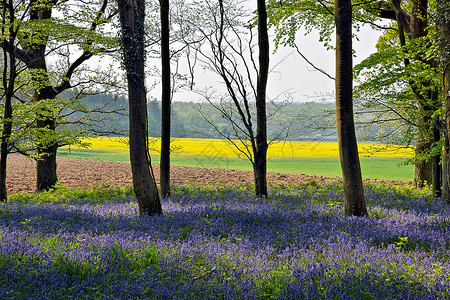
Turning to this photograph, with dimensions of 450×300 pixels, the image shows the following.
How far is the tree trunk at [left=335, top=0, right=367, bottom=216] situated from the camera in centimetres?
796

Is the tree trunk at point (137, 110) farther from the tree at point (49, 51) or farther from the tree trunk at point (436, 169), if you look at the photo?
the tree trunk at point (436, 169)

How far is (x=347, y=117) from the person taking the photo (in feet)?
26.2

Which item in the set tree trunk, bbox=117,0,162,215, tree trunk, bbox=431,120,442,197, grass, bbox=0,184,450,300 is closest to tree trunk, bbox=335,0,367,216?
grass, bbox=0,184,450,300

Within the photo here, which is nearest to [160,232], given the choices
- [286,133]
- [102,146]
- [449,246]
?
[449,246]

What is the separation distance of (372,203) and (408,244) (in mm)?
4053

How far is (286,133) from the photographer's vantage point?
1073cm

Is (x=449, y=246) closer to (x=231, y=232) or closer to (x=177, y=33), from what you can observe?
(x=231, y=232)

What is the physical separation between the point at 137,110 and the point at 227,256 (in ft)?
14.9

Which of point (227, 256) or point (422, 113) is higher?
point (422, 113)

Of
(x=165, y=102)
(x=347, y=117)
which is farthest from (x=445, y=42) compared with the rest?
(x=165, y=102)

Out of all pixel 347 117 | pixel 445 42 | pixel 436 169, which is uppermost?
pixel 445 42

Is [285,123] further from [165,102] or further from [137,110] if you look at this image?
[137,110]

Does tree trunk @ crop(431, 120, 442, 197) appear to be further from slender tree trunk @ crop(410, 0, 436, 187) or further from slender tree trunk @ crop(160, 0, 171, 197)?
slender tree trunk @ crop(160, 0, 171, 197)

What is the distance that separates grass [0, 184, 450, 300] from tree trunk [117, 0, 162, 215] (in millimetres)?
576
